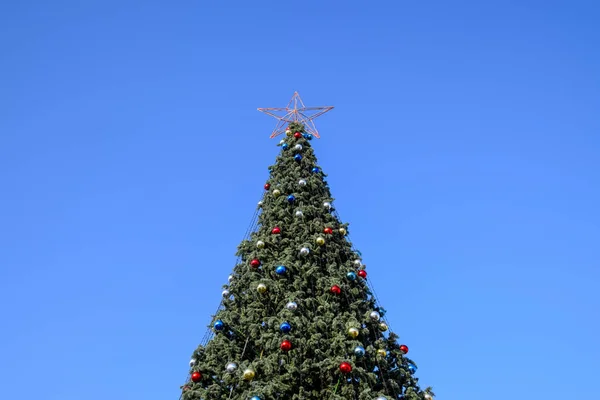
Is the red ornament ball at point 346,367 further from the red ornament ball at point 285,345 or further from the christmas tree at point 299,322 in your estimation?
the red ornament ball at point 285,345

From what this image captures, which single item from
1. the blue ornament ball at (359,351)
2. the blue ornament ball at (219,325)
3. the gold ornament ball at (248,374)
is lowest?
the gold ornament ball at (248,374)

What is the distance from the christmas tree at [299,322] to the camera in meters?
10.2

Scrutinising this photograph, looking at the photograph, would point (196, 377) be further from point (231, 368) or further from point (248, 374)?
point (248, 374)

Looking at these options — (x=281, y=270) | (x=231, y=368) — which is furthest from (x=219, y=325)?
(x=281, y=270)

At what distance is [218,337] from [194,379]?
3.37 ft

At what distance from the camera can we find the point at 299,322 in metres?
10.5

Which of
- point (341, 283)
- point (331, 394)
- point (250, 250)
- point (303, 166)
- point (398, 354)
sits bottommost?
point (331, 394)

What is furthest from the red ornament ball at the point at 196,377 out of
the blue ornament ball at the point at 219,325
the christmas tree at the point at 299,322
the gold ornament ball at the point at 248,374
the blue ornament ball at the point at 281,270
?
the blue ornament ball at the point at 281,270

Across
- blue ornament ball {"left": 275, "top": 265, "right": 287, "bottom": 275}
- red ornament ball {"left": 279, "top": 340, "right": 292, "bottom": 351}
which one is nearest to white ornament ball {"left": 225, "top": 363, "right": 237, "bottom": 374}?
red ornament ball {"left": 279, "top": 340, "right": 292, "bottom": 351}

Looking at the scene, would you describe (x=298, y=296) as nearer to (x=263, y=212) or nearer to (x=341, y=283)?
(x=341, y=283)

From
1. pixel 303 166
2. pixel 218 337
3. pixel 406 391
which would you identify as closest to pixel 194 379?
pixel 218 337

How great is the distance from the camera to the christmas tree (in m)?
10.2

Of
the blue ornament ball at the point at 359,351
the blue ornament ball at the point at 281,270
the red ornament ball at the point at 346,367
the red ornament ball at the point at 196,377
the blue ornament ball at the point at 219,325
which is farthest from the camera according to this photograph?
the blue ornament ball at the point at 281,270

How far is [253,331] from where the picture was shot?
11164 millimetres
